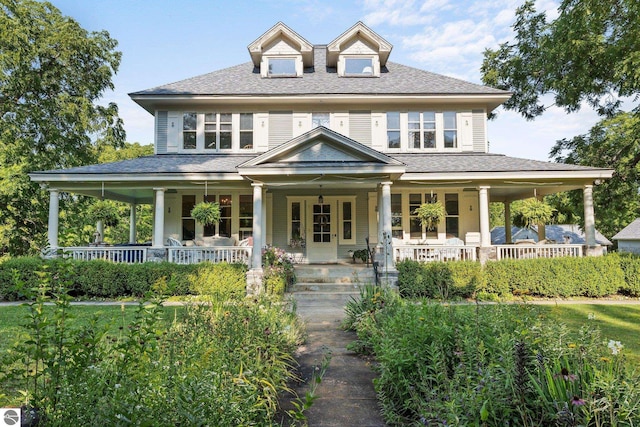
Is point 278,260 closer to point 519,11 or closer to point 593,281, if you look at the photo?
point 593,281

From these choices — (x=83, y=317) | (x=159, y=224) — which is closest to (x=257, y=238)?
(x=159, y=224)

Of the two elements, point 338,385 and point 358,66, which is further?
point 358,66

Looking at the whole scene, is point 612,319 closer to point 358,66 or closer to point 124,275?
point 124,275

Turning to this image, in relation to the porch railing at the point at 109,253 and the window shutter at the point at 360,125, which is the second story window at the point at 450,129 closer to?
the window shutter at the point at 360,125

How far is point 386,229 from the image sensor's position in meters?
10.7

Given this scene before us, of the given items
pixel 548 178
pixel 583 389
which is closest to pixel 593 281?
pixel 548 178

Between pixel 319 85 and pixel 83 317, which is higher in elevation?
pixel 319 85

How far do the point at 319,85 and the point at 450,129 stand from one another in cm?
561

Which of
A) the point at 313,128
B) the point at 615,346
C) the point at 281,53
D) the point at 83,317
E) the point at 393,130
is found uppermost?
the point at 281,53

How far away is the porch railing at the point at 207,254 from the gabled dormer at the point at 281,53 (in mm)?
8095

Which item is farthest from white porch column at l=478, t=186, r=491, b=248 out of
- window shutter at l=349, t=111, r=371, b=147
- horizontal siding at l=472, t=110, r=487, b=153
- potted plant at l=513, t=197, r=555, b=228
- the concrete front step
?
window shutter at l=349, t=111, r=371, b=147

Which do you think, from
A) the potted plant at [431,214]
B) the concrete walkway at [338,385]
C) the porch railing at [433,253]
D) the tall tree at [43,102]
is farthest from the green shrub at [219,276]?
the tall tree at [43,102]

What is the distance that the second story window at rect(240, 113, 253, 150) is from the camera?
14477 mm

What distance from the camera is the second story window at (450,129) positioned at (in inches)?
572
